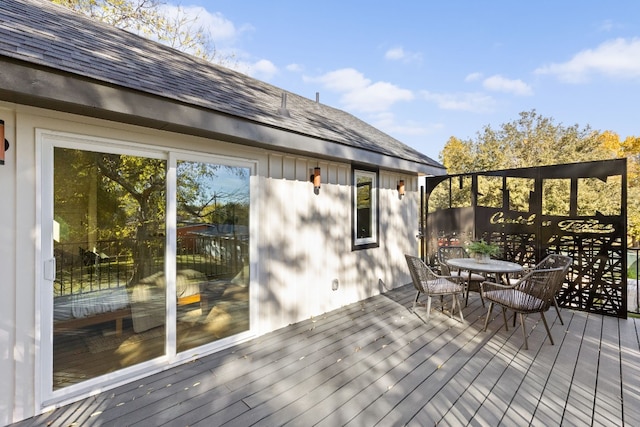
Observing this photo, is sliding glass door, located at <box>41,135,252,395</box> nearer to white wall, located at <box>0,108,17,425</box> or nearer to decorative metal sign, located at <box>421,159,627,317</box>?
white wall, located at <box>0,108,17,425</box>

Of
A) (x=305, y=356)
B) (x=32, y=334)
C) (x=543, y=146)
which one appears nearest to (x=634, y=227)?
(x=543, y=146)

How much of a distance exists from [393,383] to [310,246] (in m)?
2.17

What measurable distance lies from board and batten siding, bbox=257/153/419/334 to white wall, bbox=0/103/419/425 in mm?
14

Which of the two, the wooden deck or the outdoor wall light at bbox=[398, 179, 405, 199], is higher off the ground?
the outdoor wall light at bbox=[398, 179, 405, 199]

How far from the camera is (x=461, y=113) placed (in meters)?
18.8

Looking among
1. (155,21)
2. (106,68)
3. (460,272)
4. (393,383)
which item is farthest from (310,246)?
(155,21)

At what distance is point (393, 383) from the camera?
2748 millimetres

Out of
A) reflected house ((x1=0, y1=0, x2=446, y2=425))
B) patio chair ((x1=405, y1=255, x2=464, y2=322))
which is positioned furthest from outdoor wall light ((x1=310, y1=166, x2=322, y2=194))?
patio chair ((x1=405, y1=255, x2=464, y2=322))

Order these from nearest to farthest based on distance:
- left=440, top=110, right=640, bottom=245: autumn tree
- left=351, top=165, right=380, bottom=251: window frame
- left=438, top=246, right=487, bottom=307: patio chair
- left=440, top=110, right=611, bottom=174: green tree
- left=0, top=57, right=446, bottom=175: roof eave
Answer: left=0, top=57, right=446, bottom=175: roof eave, left=438, top=246, right=487, bottom=307: patio chair, left=351, top=165, right=380, bottom=251: window frame, left=440, top=110, right=640, bottom=245: autumn tree, left=440, top=110, right=611, bottom=174: green tree

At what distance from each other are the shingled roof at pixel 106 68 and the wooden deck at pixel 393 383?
89.4 inches

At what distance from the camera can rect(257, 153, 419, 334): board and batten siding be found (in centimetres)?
398

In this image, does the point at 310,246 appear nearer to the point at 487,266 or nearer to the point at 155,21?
the point at 487,266

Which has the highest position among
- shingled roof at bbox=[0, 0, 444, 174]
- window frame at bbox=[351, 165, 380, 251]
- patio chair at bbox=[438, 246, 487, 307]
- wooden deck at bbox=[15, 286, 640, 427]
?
shingled roof at bbox=[0, 0, 444, 174]

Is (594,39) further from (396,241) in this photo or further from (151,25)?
(151,25)
